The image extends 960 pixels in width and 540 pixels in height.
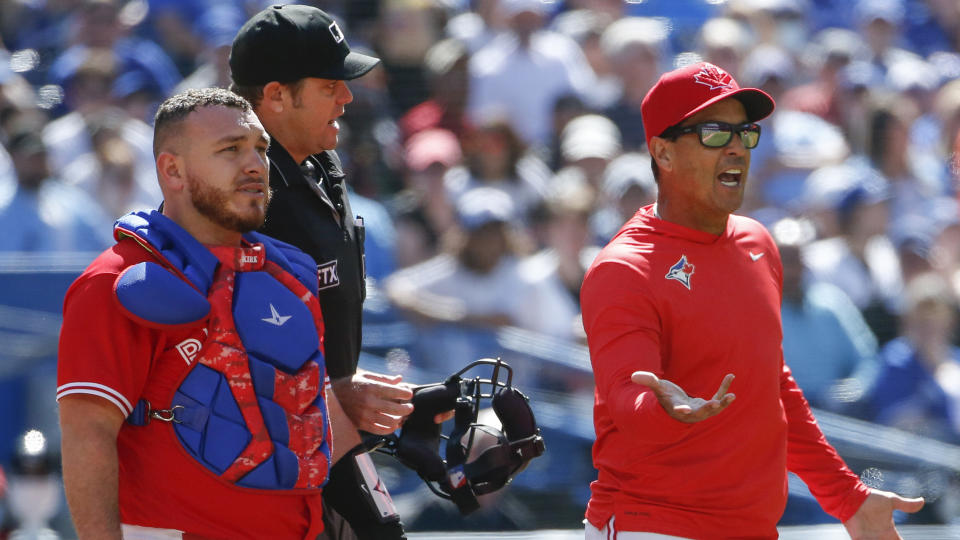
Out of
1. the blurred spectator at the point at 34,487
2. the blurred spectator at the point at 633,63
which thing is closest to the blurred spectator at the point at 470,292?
the blurred spectator at the point at 633,63

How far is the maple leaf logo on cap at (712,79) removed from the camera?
10.7 ft

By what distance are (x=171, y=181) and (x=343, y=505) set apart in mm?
1033

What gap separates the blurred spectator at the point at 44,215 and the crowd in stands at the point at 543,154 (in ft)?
0.04

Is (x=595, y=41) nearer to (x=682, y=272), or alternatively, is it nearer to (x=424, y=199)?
(x=424, y=199)

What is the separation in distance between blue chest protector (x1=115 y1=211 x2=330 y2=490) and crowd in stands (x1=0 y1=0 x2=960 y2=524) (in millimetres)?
3510

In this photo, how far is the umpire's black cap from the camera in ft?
10.3

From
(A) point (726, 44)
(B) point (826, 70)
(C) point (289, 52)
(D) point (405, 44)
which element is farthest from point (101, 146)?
(B) point (826, 70)

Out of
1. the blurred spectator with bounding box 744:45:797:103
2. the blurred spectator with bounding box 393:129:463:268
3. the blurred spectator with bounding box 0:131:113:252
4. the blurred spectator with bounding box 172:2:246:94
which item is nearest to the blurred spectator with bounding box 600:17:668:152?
the blurred spectator with bounding box 744:45:797:103

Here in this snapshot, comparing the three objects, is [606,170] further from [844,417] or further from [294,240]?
[294,240]

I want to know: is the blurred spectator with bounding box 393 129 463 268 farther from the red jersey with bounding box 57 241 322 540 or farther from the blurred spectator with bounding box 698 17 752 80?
the red jersey with bounding box 57 241 322 540

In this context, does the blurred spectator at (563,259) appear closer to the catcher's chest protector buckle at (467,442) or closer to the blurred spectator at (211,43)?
the blurred spectator at (211,43)

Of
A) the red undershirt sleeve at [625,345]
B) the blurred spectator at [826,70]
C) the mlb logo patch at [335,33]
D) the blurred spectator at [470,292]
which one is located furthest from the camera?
the blurred spectator at [826,70]

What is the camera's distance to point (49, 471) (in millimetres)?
5797

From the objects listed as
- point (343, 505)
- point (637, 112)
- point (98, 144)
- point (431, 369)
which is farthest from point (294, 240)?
point (637, 112)
